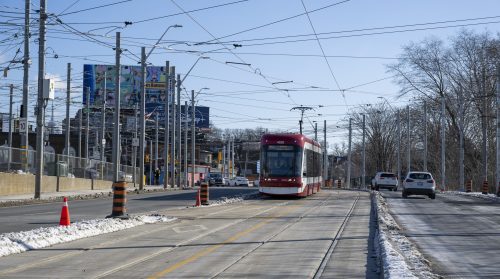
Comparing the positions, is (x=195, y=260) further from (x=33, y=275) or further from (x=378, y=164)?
(x=378, y=164)

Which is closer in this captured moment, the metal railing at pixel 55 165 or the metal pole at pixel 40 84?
the metal pole at pixel 40 84

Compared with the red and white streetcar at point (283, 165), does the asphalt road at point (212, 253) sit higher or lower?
lower

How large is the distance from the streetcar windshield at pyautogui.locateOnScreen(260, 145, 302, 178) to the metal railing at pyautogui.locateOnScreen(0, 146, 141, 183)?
8.03 meters

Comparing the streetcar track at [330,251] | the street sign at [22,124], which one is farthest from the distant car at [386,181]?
the streetcar track at [330,251]

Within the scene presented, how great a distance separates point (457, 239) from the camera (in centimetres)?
1662

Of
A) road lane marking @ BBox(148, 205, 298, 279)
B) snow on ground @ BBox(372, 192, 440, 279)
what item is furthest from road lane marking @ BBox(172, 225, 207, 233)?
snow on ground @ BBox(372, 192, 440, 279)

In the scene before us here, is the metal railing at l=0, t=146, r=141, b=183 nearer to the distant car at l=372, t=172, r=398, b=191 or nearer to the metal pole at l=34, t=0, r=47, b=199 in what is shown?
the metal pole at l=34, t=0, r=47, b=199

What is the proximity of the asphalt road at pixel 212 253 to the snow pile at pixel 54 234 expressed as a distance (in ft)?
0.91

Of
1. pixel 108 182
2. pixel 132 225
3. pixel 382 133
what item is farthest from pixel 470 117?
pixel 132 225

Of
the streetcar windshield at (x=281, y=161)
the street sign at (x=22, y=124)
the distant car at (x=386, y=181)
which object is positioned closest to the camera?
the street sign at (x=22, y=124)

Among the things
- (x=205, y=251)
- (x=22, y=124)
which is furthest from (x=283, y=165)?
(x=205, y=251)

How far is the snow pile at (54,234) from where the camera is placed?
12795 millimetres

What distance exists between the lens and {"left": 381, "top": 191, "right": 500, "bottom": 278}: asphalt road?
11.7 meters

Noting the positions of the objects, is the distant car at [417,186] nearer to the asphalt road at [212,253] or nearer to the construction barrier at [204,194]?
the construction barrier at [204,194]
